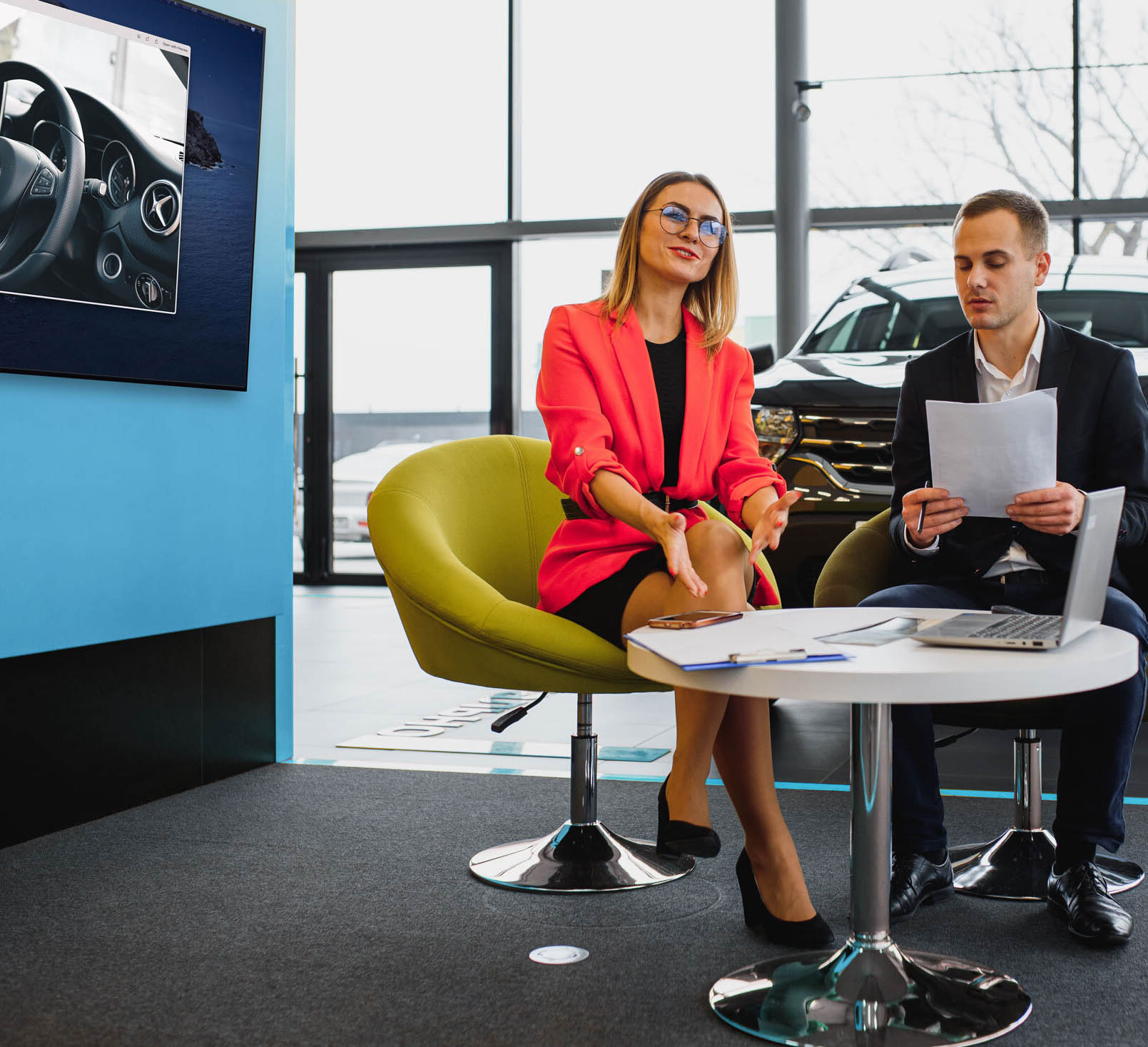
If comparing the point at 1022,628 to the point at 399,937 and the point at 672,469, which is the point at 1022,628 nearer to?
the point at 672,469

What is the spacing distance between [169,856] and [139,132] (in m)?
1.47

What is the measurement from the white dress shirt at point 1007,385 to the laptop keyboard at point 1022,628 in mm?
509

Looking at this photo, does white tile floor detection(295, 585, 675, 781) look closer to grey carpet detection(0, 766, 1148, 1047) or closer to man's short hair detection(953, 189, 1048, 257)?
grey carpet detection(0, 766, 1148, 1047)

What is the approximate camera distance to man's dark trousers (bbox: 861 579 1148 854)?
196 centimetres

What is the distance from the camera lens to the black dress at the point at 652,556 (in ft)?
6.82

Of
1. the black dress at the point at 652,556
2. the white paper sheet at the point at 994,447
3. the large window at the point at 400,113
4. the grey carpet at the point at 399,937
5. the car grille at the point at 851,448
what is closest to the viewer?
the grey carpet at the point at 399,937

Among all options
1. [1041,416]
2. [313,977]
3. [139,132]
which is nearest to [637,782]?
[313,977]

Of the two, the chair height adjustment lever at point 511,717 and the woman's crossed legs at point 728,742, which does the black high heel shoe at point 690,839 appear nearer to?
the woman's crossed legs at point 728,742

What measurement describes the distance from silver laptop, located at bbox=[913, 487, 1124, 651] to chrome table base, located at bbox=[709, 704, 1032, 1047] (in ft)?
0.54

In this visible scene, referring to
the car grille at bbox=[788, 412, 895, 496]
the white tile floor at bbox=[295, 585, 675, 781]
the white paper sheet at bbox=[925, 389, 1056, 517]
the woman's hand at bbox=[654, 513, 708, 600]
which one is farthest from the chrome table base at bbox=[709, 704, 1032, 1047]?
the car grille at bbox=[788, 412, 895, 496]

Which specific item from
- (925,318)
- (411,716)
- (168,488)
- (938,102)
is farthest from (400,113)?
(168,488)

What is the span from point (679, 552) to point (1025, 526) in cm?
63

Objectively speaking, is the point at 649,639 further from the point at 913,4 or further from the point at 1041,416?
the point at 913,4

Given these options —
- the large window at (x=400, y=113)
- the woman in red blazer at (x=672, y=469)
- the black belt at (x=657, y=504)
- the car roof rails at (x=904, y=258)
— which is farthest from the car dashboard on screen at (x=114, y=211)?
the large window at (x=400, y=113)
